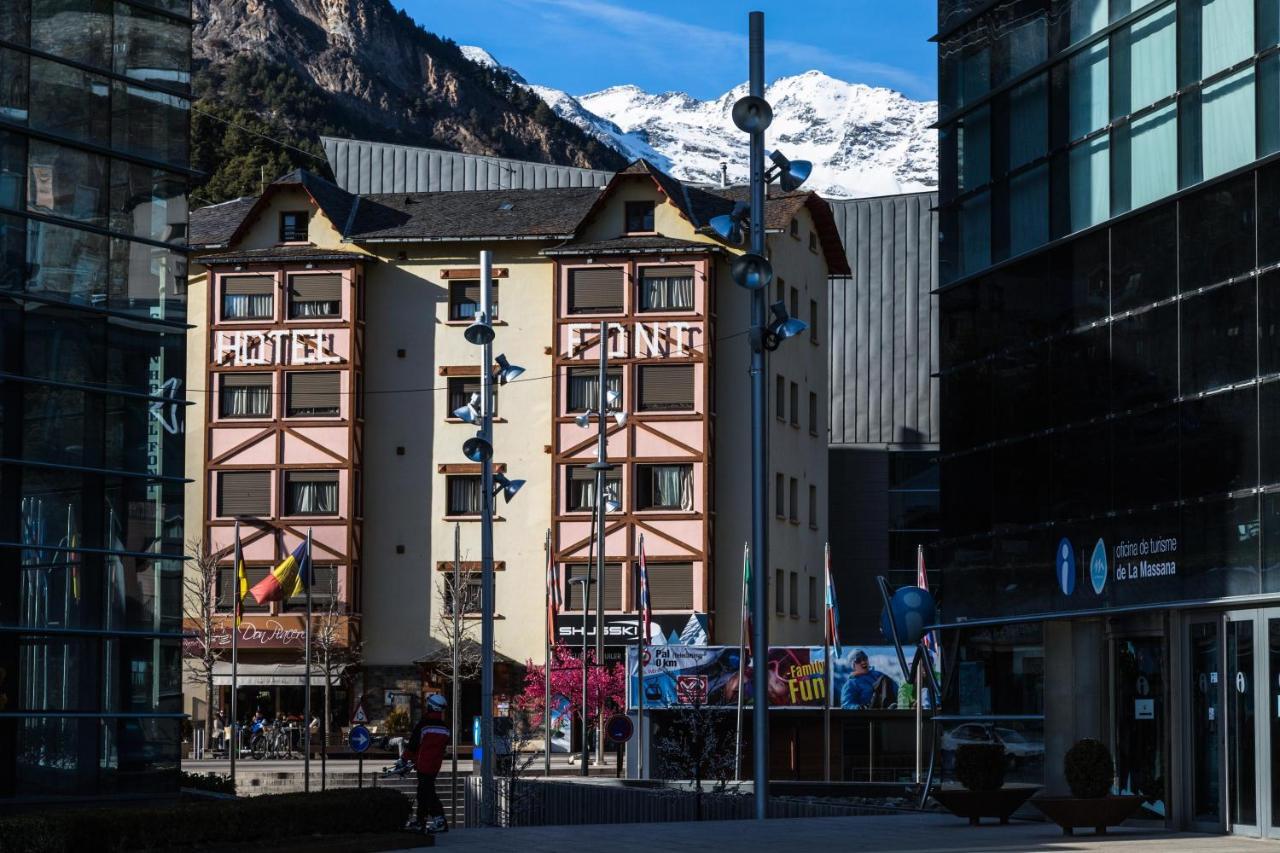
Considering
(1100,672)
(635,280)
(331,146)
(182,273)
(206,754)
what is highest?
A: (331,146)

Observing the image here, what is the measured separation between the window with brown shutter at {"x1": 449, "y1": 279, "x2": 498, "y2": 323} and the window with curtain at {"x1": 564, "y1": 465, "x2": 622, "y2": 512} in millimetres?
6700

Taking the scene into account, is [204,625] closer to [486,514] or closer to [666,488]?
[666,488]

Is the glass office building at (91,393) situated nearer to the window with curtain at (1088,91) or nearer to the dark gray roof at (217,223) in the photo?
the window with curtain at (1088,91)

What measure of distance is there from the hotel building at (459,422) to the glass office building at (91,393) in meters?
45.8

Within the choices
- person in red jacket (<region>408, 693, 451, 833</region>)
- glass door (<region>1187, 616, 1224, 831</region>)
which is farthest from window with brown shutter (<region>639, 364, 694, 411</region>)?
glass door (<region>1187, 616, 1224, 831</region>)

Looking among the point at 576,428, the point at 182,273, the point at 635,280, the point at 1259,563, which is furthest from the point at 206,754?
the point at 1259,563

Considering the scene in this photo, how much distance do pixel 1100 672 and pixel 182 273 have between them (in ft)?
41.8

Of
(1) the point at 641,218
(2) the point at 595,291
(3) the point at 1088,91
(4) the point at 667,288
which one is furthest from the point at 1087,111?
(1) the point at 641,218

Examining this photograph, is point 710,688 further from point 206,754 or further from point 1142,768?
point 1142,768

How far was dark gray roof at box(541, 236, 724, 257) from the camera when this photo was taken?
249ft

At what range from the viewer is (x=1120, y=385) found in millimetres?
27312

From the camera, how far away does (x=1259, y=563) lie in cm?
2403

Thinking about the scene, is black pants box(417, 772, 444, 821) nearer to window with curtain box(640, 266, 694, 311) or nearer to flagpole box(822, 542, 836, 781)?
flagpole box(822, 542, 836, 781)

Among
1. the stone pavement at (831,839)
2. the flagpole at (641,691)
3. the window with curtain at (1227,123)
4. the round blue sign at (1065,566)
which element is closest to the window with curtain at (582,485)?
the flagpole at (641,691)
